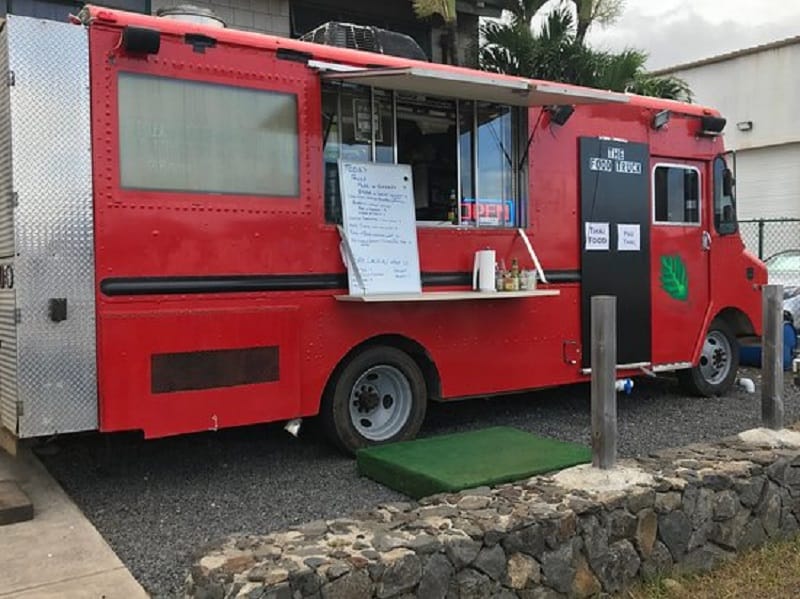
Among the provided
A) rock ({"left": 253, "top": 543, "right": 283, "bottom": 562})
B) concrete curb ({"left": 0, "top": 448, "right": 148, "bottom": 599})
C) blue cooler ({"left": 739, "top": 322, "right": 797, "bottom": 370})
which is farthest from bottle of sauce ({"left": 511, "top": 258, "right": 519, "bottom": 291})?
blue cooler ({"left": 739, "top": 322, "right": 797, "bottom": 370})

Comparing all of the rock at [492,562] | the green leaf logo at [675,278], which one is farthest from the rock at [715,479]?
the green leaf logo at [675,278]

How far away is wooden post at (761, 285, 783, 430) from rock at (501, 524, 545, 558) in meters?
2.32

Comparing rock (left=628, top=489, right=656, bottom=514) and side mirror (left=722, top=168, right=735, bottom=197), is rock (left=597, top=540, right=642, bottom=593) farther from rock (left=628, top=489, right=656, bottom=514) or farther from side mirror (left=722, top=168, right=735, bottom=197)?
side mirror (left=722, top=168, right=735, bottom=197)

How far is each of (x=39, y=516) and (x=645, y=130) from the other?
605 cm

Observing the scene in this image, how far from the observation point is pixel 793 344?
10.1 meters

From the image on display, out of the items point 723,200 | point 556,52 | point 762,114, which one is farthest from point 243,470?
point 762,114

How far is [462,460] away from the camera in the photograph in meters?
5.39

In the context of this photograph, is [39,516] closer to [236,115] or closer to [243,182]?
[243,182]

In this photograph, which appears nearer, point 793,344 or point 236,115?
point 236,115

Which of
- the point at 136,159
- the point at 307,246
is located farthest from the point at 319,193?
the point at 136,159

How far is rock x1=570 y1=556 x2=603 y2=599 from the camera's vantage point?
3820 millimetres

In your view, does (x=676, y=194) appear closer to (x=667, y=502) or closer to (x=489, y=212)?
(x=489, y=212)

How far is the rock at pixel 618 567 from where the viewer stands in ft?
12.9

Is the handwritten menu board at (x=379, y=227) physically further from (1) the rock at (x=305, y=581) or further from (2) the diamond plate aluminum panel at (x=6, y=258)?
(1) the rock at (x=305, y=581)
